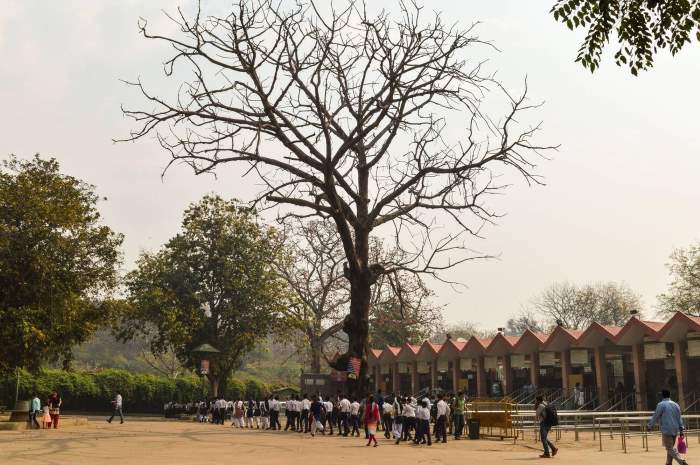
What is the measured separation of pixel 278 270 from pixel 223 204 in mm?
6009

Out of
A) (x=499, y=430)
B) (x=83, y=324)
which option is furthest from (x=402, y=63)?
(x=83, y=324)

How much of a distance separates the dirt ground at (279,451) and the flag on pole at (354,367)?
3.23 m

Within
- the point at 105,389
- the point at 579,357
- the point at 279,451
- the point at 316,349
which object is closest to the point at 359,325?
the point at 279,451

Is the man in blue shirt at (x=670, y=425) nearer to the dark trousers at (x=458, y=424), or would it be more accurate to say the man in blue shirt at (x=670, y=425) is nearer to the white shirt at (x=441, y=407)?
the white shirt at (x=441, y=407)

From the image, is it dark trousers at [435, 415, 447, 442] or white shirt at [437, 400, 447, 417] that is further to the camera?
dark trousers at [435, 415, 447, 442]

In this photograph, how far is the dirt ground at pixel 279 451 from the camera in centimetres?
1582

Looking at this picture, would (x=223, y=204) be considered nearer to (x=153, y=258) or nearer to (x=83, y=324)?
(x=153, y=258)

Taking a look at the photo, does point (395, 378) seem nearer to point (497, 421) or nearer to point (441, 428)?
point (497, 421)

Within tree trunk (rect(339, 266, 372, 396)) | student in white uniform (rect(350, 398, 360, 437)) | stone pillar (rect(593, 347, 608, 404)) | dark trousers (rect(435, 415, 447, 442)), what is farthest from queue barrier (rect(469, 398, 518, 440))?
stone pillar (rect(593, 347, 608, 404))

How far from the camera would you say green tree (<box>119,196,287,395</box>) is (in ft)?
152

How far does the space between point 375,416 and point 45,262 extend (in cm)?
1556

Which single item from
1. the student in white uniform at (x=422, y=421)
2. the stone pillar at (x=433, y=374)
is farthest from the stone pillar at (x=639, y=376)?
the stone pillar at (x=433, y=374)

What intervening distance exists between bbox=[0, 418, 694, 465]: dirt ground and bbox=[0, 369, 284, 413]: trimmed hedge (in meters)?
26.9

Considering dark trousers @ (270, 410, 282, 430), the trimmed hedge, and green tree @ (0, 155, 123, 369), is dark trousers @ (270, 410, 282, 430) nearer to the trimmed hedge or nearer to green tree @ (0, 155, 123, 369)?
green tree @ (0, 155, 123, 369)
